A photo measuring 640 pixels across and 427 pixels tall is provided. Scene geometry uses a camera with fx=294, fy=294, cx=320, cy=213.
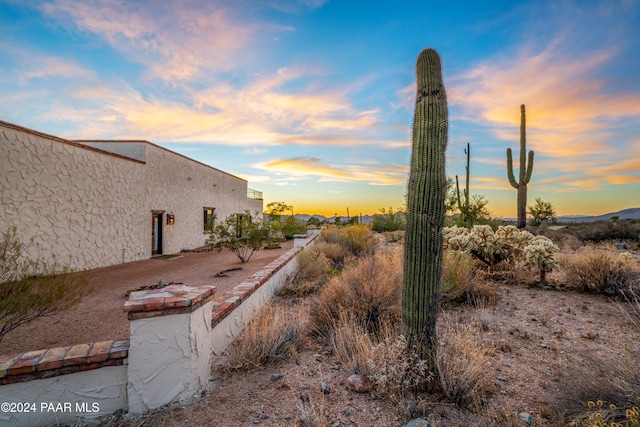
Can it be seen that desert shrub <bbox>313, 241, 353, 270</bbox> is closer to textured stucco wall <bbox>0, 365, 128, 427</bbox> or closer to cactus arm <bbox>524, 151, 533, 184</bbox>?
textured stucco wall <bbox>0, 365, 128, 427</bbox>

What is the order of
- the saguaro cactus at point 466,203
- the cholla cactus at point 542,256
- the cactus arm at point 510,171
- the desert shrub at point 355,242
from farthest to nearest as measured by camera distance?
the saguaro cactus at point 466,203 → the cactus arm at point 510,171 → the desert shrub at point 355,242 → the cholla cactus at point 542,256

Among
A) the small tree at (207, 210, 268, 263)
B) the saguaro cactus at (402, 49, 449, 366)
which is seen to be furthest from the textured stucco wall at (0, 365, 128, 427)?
the small tree at (207, 210, 268, 263)

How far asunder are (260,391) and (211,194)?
1818cm

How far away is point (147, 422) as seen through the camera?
2.30m

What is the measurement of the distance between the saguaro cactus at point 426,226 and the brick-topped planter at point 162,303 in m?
2.02

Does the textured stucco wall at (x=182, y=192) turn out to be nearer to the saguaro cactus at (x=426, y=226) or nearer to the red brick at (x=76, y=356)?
the red brick at (x=76, y=356)

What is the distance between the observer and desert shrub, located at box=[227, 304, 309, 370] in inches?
125

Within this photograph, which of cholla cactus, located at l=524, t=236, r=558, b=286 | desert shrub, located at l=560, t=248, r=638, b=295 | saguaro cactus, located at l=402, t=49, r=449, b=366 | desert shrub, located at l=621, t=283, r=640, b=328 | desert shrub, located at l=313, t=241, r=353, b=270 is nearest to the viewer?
saguaro cactus, located at l=402, t=49, r=449, b=366

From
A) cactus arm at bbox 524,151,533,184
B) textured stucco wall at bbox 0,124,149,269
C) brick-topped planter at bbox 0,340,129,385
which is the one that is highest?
cactus arm at bbox 524,151,533,184

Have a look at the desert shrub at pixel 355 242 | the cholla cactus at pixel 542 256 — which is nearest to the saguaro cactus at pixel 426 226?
the cholla cactus at pixel 542 256

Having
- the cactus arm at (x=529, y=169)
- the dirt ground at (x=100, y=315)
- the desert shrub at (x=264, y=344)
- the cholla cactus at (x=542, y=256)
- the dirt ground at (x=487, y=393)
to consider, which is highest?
the cactus arm at (x=529, y=169)

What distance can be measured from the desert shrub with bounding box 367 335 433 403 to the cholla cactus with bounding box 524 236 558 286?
5204mm

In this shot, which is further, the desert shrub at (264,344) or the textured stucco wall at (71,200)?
the textured stucco wall at (71,200)

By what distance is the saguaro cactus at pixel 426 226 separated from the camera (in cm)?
287
